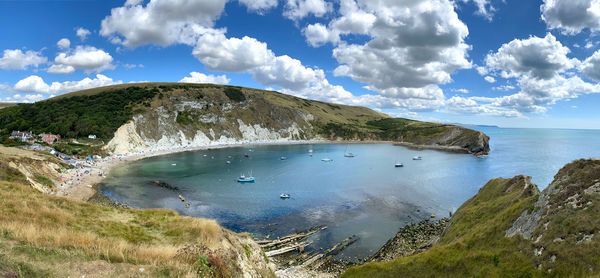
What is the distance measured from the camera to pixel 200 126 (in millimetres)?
156375

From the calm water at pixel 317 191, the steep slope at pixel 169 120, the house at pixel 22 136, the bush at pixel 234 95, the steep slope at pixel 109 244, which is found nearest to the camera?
the steep slope at pixel 109 244

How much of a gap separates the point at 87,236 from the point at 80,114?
148 meters

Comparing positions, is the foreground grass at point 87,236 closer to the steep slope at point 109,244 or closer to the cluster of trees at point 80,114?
the steep slope at point 109,244

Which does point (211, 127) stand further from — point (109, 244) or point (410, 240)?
point (109, 244)

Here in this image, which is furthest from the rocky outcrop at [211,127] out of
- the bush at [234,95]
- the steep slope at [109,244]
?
the steep slope at [109,244]

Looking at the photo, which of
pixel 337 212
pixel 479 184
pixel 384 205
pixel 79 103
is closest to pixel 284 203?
pixel 337 212

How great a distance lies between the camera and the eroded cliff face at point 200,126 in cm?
12203

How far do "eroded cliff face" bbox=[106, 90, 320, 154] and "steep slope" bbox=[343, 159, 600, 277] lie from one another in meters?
115

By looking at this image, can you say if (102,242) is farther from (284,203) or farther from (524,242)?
(284,203)

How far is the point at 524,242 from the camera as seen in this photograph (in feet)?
53.9

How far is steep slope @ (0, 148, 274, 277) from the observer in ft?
28.5

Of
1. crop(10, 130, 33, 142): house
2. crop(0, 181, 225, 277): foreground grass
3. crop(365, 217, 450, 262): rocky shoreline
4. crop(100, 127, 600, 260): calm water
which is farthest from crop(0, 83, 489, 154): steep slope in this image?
crop(365, 217, 450, 262): rocky shoreline

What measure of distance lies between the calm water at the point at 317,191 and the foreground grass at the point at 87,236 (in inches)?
938

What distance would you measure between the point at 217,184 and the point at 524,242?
206ft
